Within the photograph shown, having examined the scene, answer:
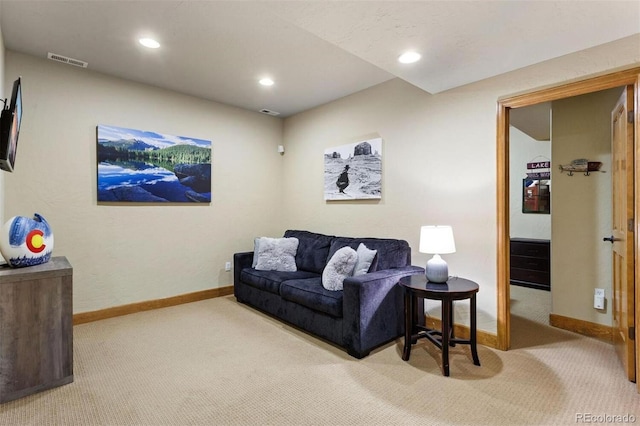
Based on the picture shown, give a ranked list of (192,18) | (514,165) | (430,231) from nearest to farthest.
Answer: (192,18)
(430,231)
(514,165)

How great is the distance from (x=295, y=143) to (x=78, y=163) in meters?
2.68

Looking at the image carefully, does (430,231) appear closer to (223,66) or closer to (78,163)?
(223,66)

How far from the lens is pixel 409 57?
2461 millimetres

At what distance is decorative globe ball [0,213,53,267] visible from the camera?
2154 mm

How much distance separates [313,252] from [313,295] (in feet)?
3.27

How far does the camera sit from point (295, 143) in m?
4.93

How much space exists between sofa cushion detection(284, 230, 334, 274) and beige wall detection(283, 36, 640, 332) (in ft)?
1.08

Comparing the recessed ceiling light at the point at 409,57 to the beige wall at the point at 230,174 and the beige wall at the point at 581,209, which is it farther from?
the beige wall at the point at 581,209

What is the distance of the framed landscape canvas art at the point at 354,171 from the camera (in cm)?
376

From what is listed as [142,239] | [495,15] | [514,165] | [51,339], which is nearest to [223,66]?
[142,239]

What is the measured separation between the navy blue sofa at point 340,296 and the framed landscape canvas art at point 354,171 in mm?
606

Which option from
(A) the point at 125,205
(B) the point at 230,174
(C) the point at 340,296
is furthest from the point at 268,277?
(A) the point at 125,205

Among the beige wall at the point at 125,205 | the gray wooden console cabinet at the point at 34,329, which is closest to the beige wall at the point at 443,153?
the beige wall at the point at 125,205

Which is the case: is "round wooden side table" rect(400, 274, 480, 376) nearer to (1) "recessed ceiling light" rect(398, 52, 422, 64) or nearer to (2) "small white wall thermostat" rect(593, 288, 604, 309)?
(2) "small white wall thermostat" rect(593, 288, 604, 309)
